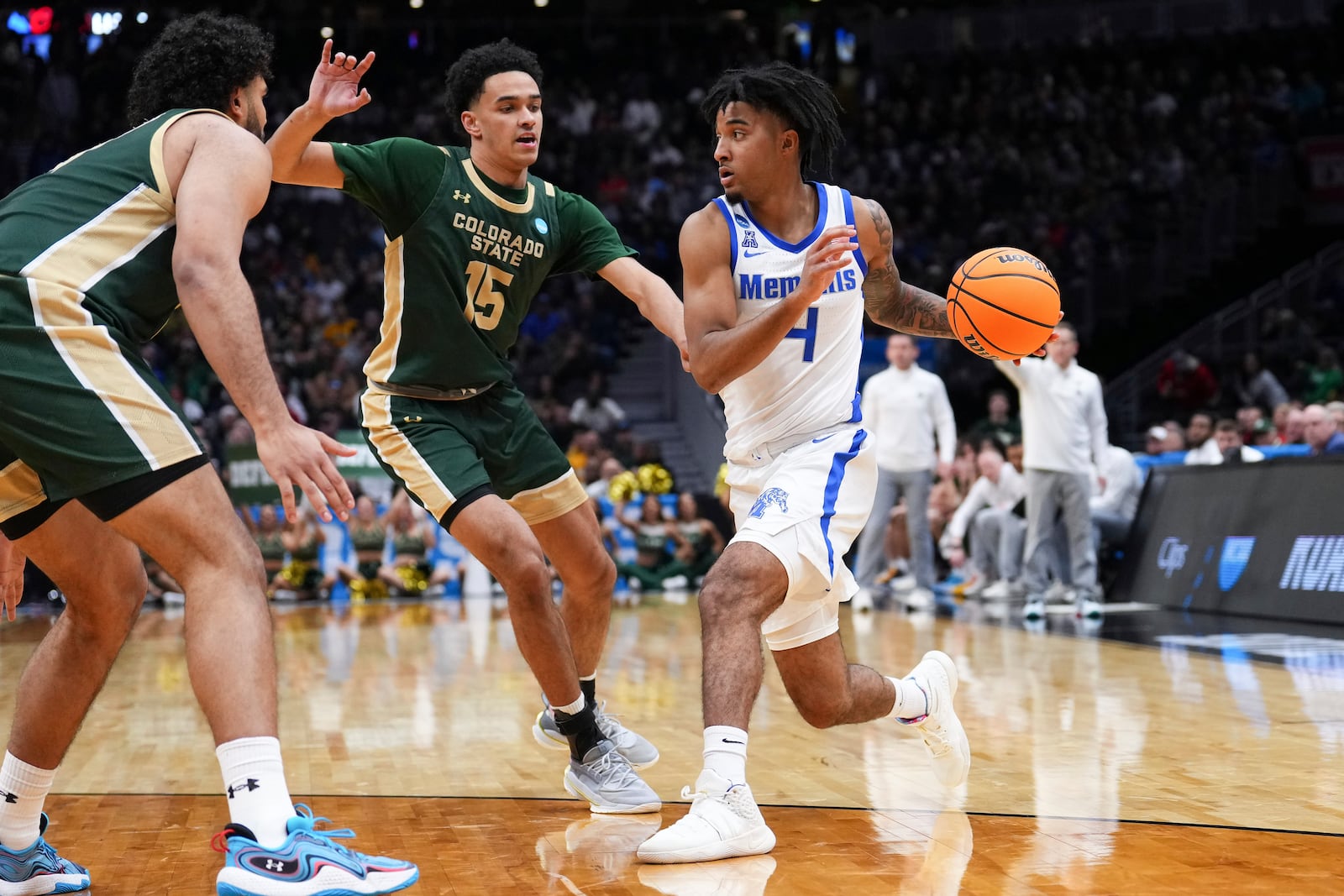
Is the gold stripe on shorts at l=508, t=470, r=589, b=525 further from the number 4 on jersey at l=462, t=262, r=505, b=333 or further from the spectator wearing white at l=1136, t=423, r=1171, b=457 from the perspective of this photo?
the spectator wearing white at l=1136, t=423, r=1171, b=457

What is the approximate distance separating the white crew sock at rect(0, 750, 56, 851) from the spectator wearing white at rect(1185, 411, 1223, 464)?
1015cm

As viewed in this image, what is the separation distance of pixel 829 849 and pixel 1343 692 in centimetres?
365

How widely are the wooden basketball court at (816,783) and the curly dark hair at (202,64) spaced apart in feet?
6.15

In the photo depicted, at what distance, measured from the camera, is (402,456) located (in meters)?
4.41

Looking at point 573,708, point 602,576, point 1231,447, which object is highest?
point 602,576

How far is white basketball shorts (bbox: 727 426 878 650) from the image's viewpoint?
3727 millimetres

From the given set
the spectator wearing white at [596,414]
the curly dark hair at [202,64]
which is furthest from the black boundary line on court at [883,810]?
the spectator wearing white at [596,414]

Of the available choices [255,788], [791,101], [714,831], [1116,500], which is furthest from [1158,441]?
[255,788]

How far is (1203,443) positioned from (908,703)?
885cm

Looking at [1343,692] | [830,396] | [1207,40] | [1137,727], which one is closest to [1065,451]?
[1343,692]

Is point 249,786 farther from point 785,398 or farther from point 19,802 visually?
point 785,398

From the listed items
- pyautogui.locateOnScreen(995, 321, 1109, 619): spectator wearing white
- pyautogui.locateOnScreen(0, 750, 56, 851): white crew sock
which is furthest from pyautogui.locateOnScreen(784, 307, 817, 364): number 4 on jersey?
pyautogui.locateOnScreen(995, 321, 1109, 619): spectator wearing white

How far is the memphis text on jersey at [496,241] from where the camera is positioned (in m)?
4.47

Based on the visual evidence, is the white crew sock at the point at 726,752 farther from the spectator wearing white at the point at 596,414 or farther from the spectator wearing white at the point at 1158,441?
the spectator wearing white at the point at 596,414
